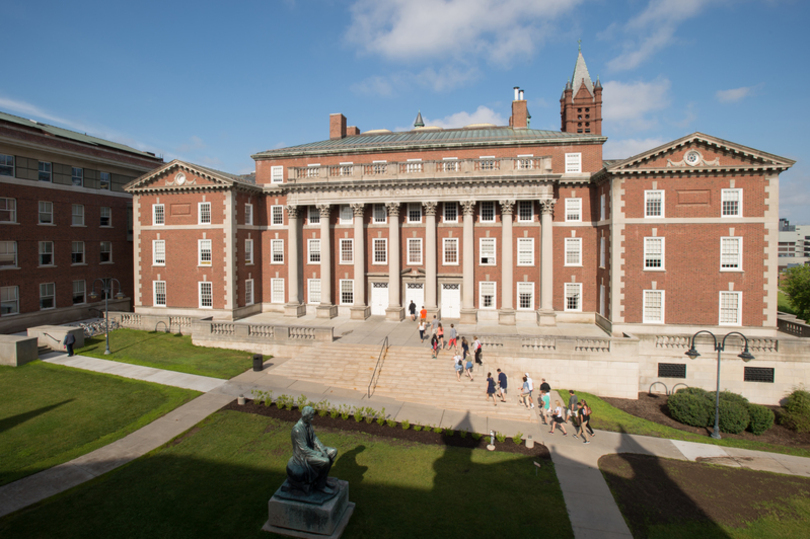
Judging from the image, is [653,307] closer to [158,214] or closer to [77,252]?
[158,214]

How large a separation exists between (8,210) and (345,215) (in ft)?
88.4

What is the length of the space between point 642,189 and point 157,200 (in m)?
41.1

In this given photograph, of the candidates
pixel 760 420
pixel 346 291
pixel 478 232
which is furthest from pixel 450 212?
pixel 760 420

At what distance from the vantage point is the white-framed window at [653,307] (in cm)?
2922

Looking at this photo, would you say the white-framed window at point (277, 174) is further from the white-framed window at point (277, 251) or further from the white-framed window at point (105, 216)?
the white-framed window at point (105, 216)

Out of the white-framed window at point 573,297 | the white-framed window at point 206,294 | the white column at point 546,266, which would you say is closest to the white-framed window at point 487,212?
the white column at point 546,266

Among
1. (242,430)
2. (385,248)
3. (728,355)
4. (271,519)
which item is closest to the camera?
(271,519)

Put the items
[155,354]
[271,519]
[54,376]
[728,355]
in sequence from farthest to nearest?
1. [155,354]
2. [728,355]
3. [54,376]
4. [271,519]

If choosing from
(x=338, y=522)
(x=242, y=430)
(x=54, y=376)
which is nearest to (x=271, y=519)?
(x=338, y=522)

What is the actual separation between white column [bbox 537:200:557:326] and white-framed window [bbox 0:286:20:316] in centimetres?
4265

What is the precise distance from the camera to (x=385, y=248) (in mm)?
37156

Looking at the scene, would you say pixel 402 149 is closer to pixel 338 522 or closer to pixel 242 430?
pixel 242 430

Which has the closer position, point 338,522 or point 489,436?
point 338,522

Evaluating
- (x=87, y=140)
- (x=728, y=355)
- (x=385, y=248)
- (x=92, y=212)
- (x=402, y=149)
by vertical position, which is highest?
(x=87, y=140)
